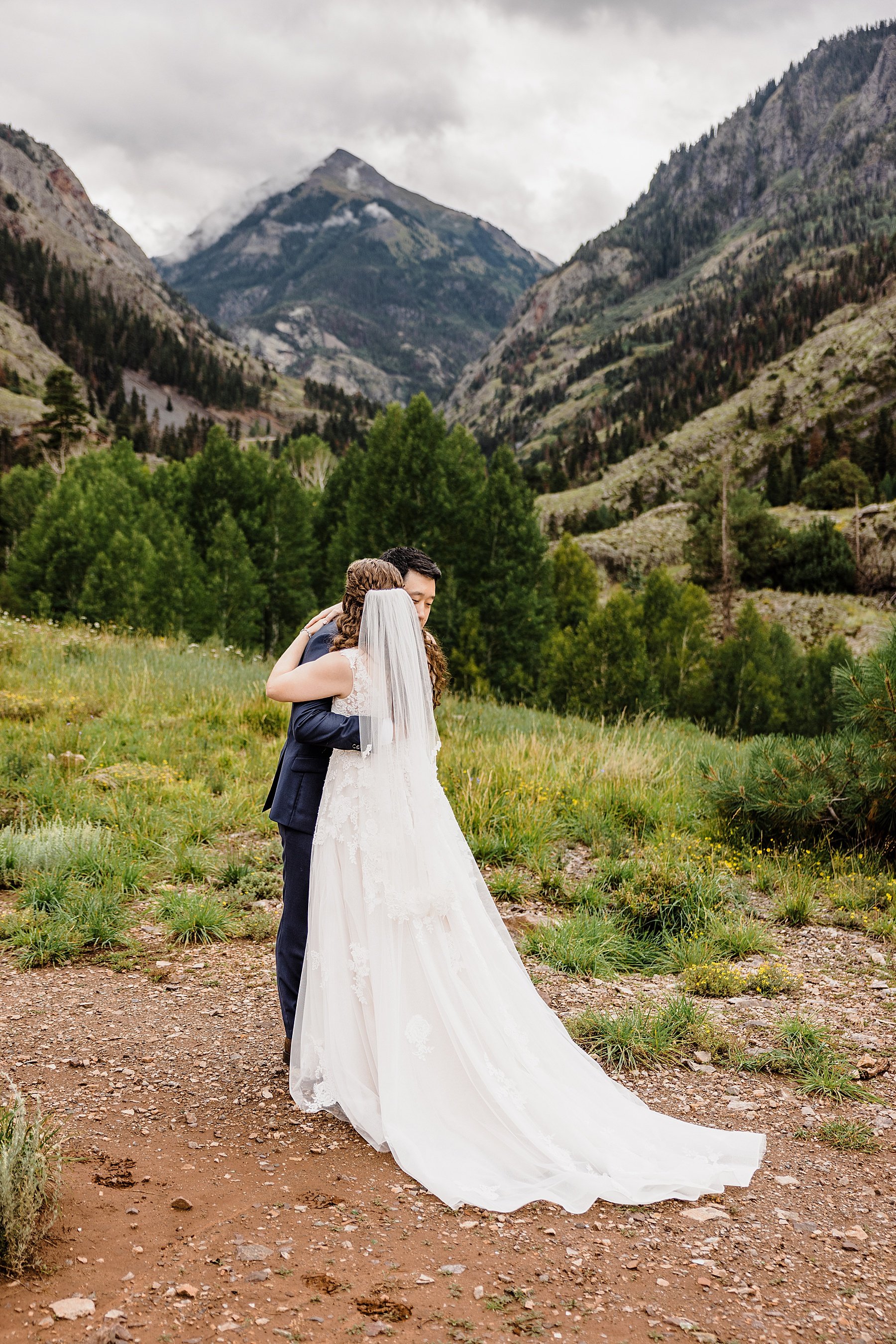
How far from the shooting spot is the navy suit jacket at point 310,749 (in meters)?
3.63

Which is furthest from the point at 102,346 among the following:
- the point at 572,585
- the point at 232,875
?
the point at 232,875

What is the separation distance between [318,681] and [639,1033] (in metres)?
2.59

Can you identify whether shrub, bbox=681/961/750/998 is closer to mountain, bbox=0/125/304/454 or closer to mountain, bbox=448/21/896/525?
mountain, bbox=448/21/896/525

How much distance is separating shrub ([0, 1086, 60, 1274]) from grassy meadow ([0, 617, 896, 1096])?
8.34 feet

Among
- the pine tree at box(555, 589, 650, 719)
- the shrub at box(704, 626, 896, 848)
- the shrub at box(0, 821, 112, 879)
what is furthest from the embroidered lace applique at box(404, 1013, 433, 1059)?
the pine tree at box(555, 589, 650, 719)

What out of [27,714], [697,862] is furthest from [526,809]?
[27,714]

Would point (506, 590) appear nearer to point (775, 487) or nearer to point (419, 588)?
point (419, 588)

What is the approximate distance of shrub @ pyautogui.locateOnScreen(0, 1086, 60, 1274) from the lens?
224 centimetres

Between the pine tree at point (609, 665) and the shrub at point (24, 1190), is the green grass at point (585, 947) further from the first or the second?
the pine tree at point (609, 665)

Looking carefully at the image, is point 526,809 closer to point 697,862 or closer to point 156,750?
point 697,862

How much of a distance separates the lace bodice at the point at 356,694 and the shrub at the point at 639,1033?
2.21m

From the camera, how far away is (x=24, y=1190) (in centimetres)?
226

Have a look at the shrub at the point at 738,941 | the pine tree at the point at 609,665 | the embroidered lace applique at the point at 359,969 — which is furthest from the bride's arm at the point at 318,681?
the pine tree at the point at 609,665

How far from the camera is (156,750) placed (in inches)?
347
